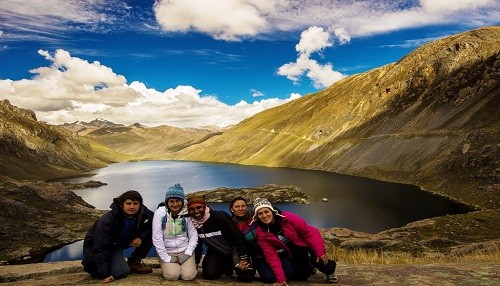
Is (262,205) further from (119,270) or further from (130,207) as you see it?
(119,270)

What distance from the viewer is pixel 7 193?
59.7m

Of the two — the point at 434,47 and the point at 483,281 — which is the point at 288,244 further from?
the point at 434,47

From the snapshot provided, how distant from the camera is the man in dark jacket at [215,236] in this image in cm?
1142

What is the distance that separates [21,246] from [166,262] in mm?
42928

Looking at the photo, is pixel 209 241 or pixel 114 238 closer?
pixel 114 238

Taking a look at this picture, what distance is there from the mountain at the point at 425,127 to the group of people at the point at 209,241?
54237 millimetres

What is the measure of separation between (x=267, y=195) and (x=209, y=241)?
227ft

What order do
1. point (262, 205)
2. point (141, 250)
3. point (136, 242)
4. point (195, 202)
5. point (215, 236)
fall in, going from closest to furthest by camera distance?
1. point (262, 205)
2. point (195, 202)
3. point (215, 236)
4. point (136, 242)
5. point (141, 250)

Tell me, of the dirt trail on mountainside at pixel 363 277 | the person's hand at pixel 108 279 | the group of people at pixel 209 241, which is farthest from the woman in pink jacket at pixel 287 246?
the person's hand at pixel 108 279

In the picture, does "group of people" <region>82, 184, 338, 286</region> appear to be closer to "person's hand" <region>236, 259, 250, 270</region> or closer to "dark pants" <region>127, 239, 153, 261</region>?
"person's hand" <region>236, 259, 250, 270</region>

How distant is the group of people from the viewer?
10.9m

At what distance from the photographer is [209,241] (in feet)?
38.7

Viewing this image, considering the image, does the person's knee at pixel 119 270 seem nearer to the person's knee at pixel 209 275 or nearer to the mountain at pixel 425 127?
the person's knee at pixel 209 275

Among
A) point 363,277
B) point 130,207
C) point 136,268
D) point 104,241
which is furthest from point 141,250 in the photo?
point 363,277
